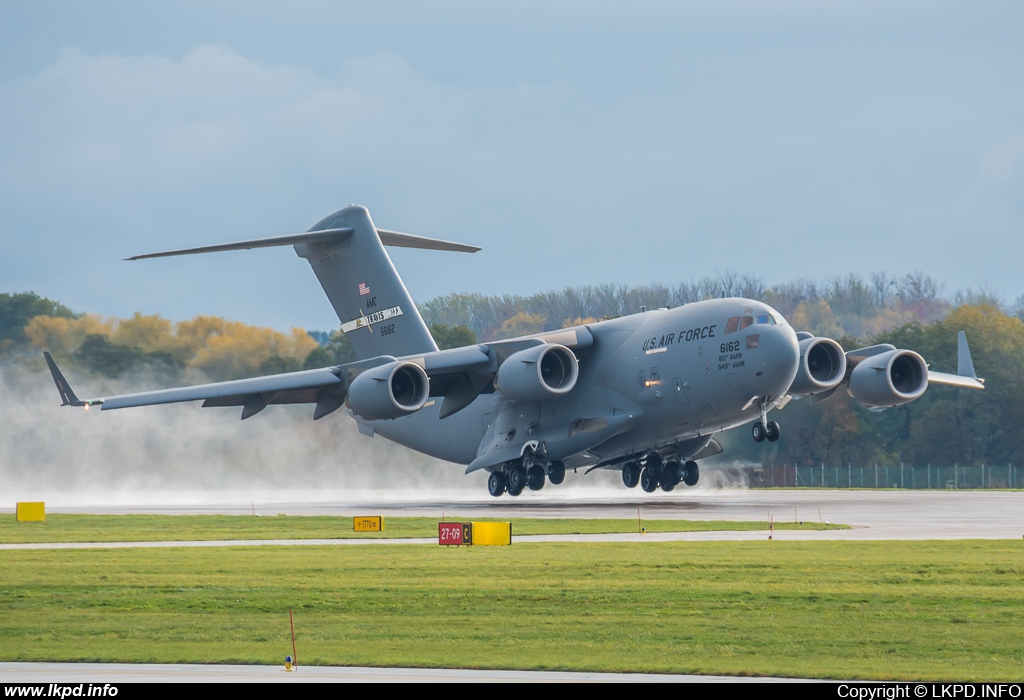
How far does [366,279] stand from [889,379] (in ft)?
52.6

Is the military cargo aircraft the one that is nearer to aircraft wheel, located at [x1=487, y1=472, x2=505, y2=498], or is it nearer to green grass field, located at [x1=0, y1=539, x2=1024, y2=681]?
aircraft wheel, located at [x1=487, y1=472, x2=505, y2=498]

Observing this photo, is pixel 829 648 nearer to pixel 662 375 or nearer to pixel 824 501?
pixel 662 375

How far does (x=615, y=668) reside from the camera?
11109 mm

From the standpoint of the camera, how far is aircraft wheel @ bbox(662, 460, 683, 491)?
1571 inches

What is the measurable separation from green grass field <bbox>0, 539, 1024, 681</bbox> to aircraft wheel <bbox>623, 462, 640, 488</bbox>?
17.0 meters

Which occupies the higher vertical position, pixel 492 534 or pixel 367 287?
pixel 367 287

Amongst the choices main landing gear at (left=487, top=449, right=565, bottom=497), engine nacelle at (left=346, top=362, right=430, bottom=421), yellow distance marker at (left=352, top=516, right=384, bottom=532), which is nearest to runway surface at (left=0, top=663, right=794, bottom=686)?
yellow distance marker at (left=352, top=516, right=384, bottom=532)

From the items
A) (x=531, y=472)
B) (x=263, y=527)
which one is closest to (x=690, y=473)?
(x=531, y=472)

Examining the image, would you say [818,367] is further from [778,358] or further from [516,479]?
[516,479]

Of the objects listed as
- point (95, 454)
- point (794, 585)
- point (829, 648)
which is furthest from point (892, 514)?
point (95, 454)

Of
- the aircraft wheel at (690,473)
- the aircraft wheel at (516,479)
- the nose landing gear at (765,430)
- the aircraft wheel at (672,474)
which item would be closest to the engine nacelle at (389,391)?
the aircraft wheel at (516,479)

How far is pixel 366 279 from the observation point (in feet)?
139

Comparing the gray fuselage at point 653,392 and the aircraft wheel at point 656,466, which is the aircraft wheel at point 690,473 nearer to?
the gray fuselage at point 653,392

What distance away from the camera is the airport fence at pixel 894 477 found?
53.8m
